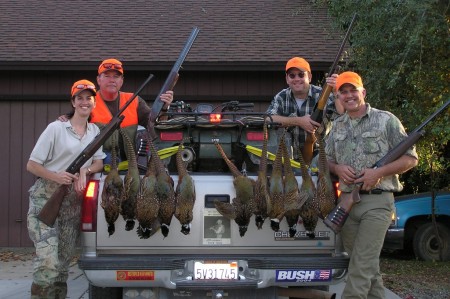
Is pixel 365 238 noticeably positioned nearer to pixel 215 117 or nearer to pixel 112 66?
pixel 215 117

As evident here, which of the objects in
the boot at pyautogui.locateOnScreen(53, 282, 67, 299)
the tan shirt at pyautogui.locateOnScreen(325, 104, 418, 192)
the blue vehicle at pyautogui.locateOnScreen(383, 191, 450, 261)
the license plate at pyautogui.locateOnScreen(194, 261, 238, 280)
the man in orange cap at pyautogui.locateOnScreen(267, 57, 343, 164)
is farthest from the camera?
the blue vehicle at pyautogui.locateOnScreen(383, 191, 450, 261)

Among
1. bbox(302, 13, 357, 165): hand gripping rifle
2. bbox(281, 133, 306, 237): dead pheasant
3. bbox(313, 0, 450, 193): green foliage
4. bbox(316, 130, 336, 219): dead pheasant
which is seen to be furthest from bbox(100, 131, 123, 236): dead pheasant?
bbox(313, 0, 450, 193): green foliage

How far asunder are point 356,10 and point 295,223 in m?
4.58

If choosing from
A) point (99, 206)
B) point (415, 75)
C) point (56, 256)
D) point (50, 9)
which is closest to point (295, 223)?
point (99, 206)

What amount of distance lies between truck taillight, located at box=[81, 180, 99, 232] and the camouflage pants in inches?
11.6

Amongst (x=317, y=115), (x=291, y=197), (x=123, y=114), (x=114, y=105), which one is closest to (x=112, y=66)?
(x=114, y=105)

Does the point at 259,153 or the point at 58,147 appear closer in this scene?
the point at 58,147

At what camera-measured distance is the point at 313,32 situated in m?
12.6

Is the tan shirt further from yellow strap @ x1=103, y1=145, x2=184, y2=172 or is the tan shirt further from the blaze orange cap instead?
yellow strap @ x1=103, y1=145, x2=184, y2=172

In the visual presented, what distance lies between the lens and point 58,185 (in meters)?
5.80

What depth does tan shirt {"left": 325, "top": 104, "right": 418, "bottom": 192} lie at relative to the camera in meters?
5.55

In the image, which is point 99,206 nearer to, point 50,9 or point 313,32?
point 313,32

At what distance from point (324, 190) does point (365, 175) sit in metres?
0.34

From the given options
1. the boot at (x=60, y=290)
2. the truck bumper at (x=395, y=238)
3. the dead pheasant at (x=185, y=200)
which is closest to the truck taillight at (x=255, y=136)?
the dead pheasant at (x=185, y=200)
